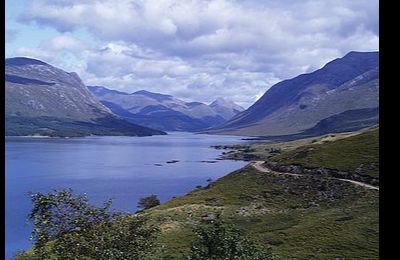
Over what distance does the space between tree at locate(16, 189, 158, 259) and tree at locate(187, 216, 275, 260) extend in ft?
4.81

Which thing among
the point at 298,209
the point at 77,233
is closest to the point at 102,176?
the point at 298,209

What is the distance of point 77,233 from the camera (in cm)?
1127

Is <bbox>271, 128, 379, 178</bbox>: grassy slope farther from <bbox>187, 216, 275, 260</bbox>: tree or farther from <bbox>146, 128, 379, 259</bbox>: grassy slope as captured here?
<bbox>187, 216, 275, 260</bbox>: tree

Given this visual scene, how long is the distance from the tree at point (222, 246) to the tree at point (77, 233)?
1.47 metres

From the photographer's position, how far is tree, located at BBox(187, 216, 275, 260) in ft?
40.6

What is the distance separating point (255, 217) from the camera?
3656 centimetres

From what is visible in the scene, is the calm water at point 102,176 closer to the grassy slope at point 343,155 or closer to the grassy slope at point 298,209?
the grassy slope at point 298,209

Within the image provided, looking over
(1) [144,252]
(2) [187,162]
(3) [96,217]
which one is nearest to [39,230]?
(3) [96,217]

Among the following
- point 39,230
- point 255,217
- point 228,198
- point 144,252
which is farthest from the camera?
point 228,198

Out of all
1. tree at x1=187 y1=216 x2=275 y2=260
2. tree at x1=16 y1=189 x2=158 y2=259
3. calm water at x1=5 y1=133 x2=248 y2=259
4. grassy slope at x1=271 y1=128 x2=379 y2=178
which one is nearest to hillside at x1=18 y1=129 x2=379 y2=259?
grassy slope at x1=271 y1=128 x2=379 y2=178
